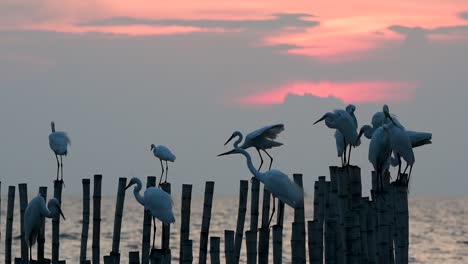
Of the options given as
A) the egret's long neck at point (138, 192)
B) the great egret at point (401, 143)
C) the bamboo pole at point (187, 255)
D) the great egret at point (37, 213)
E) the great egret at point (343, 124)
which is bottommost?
the bamboo pole at point (187, 255)

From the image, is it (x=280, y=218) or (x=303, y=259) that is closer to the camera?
(x=303, y=259)

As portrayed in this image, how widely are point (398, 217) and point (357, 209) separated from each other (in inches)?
30.5

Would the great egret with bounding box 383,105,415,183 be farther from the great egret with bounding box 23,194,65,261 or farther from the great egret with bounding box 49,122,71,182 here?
the great egret with bounding box 49,122,71,182

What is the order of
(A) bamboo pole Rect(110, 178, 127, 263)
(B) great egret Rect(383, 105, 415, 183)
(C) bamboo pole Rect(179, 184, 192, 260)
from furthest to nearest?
(A) bamboo pole Rect(110, 178, 127, 263), (C) bamboo pole Rect(179, 184, 192, 260), (B) great egret Rect(383, 105, 415, 183)

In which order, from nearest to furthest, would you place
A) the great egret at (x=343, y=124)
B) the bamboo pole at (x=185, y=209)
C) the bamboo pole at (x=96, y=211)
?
the bamboo pole at (x=185, y=209)
the great egret at (x=343, y=124)
the bamboo pole at (x=96, y=211)

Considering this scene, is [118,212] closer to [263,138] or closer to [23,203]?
[23,203]

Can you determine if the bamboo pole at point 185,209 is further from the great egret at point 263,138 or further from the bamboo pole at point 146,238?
the great egret at point 263,138

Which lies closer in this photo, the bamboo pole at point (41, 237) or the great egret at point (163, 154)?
the bamboo pole at point (41, 237)

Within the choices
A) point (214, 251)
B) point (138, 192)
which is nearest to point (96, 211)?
point (138, 192)

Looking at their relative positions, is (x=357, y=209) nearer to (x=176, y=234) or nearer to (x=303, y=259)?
(x=303, y=259)

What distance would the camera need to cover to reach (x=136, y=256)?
41.9 feet

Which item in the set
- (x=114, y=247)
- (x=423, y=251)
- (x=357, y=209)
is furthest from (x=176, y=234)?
(x=357, y=209)

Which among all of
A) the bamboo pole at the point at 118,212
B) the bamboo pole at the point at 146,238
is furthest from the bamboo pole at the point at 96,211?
the bamboo pole at the point at 146,238

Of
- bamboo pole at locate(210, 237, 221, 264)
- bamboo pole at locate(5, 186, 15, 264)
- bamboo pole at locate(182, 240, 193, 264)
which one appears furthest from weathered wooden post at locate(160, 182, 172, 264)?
bamboo pole at locate(5, 186, 15, 264)
